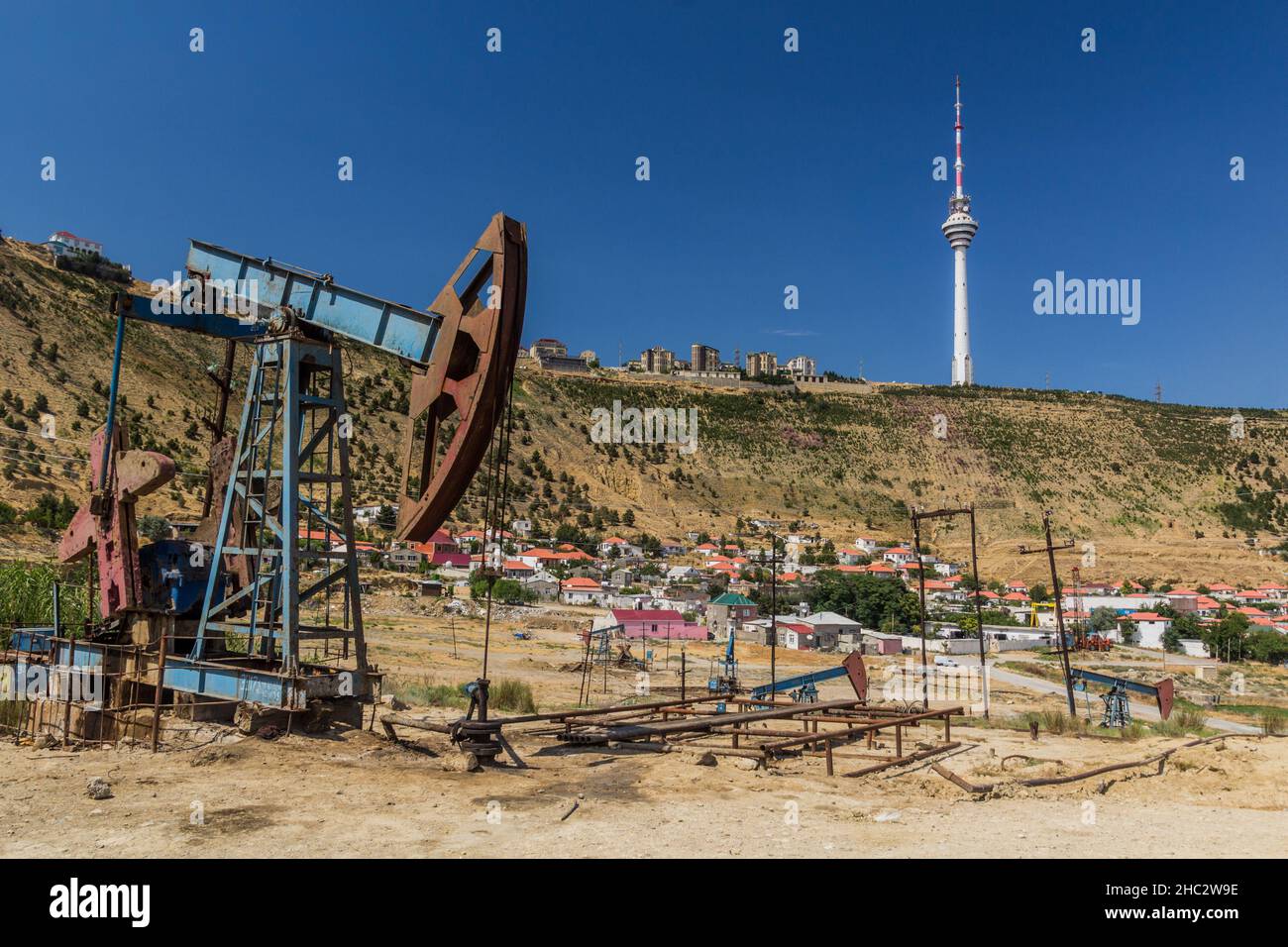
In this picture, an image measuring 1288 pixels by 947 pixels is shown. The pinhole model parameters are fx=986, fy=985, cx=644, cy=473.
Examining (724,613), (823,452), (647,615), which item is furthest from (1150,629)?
(823,452)

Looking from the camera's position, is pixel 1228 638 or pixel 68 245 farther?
pixel 68 245

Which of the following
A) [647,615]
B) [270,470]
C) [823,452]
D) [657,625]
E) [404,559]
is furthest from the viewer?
[823,452]

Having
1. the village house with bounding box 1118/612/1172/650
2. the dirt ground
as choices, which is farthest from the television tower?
the dirt ground

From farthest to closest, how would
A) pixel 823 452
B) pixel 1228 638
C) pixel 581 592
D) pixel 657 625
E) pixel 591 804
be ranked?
pixel 823 452, pixel 581 592, pixel 1228 638, pixel 657 625, pixel 591 804

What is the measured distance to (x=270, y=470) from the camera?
10.1m

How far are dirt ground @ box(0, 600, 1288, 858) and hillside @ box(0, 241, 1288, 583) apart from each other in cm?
4303

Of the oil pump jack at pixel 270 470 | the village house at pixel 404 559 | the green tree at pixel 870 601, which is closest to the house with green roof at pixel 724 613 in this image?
the green tree at pixel 870 601

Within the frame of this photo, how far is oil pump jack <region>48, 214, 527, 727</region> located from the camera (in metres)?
9.02

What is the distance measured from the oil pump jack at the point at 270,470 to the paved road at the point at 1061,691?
1686 cm

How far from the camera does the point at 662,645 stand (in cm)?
3800

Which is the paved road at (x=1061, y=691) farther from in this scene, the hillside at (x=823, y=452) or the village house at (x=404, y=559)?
the hillside at (x=823, y=452)

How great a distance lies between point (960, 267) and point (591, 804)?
415ft

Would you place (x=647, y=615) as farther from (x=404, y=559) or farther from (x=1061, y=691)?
(x=404, y=559)
